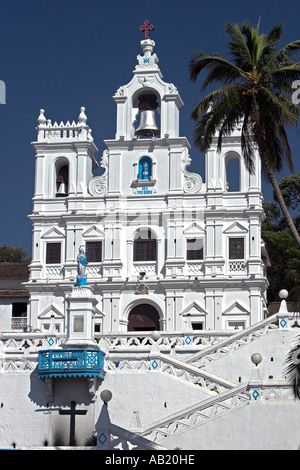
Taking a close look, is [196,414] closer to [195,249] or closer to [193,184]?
[195,249]

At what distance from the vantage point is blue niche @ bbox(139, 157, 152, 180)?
5275 centimetres

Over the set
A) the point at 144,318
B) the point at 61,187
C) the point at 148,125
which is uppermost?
the point at 148,125

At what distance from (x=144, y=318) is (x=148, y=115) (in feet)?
35.3

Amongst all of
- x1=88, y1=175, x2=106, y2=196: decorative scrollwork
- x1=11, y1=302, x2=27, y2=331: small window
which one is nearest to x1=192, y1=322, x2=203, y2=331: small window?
x1=88, y1=175, x2=106, y2=196: decorative scrollwork

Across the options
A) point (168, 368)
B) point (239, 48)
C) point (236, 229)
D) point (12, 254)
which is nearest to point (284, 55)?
point (239, 48)

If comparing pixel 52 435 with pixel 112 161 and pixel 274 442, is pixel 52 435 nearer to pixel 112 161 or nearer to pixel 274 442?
pixel 274 442

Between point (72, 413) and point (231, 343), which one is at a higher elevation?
point (231, 343)

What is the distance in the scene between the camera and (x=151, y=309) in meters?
51.6

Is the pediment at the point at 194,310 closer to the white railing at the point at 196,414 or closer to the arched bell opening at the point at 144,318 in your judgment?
the arched bell opening at the point at 144,318

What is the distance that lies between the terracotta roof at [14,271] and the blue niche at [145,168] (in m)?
9.18

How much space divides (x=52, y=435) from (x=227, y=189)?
66.9ft

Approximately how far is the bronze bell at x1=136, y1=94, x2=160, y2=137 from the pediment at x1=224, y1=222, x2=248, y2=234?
21.8 ft

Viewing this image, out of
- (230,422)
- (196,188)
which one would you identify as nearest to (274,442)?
(230,422)

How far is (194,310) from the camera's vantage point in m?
50.6
